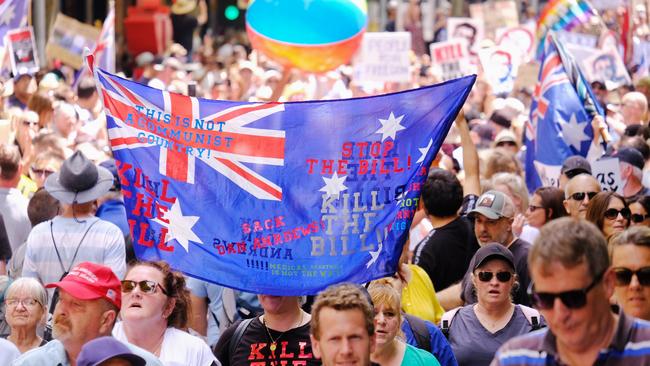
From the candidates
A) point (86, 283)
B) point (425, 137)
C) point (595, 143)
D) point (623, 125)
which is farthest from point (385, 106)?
point (623, 125)

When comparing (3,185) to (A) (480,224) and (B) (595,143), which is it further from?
(B) (595,143)

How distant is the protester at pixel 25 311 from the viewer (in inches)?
291

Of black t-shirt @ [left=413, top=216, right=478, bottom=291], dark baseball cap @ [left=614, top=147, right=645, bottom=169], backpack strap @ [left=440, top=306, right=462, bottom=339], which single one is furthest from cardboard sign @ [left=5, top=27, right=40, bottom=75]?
backpack strap @ [left=440, top=306, right=462, bottom=339]

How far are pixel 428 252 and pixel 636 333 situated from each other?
435 centimetres

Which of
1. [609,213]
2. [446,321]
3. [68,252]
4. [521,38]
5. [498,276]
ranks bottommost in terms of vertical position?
[446,321]

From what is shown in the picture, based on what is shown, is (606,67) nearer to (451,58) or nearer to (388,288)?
(451,58)

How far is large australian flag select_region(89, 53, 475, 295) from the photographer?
266 inches

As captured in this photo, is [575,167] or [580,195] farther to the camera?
[575,167]

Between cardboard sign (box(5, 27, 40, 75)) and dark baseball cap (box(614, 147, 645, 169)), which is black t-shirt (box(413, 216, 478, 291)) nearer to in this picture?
dark baseball cap (box(614, 147, 645, 169))

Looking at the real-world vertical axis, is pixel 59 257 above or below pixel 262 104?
below

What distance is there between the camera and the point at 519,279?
8.16 meters

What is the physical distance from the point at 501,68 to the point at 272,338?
43.4ft

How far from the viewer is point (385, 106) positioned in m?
6.90

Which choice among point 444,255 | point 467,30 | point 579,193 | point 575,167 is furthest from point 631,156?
point 467,30
